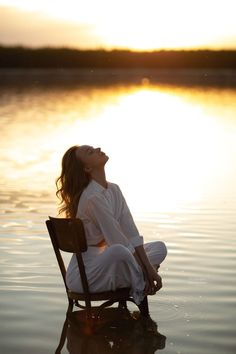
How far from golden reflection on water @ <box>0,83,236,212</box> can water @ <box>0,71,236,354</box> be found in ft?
0.09

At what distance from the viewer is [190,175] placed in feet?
63.1

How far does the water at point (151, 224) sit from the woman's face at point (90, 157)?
118cm

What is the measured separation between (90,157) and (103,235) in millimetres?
581

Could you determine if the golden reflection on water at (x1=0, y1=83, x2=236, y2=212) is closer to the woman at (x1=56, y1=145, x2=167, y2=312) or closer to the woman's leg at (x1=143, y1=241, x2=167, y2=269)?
the woman's leg at (x1=143, y1=241, x2=167, y2=269)

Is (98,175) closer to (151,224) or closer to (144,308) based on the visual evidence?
A: (144,308)

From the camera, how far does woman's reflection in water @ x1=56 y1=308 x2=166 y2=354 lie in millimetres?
7734

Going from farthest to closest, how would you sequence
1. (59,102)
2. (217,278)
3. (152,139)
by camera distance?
(59,102) < (152,139) < (217,278)

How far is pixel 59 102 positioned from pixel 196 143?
26249 mm

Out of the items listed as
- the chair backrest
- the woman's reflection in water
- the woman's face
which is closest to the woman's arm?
the woman's reflection in water

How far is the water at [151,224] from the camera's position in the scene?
815 cm

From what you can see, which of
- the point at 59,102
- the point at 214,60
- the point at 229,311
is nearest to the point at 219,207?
the point at 229,311

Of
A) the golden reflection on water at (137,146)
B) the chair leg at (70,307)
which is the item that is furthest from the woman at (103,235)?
the golden reflection on water at (137,146)

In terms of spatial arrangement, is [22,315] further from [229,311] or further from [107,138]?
[107,138]

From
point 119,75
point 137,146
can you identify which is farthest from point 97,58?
point 137,146
